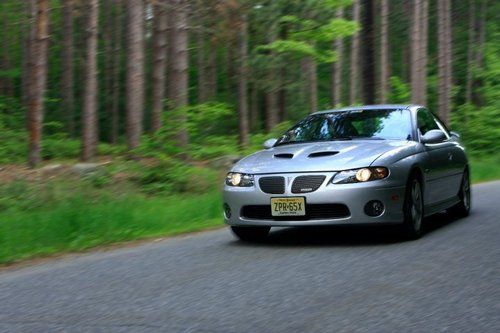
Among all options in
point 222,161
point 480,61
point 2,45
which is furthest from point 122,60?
point 222,161


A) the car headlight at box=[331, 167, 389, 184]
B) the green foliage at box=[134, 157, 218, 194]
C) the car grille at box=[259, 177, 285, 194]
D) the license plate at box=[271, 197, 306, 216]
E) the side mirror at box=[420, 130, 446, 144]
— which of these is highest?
the side mirror at box=[420, 130, 446, 144]

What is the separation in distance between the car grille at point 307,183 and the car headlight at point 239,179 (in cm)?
59

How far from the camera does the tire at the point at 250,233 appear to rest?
28.4 feet

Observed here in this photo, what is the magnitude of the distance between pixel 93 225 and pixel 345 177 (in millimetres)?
3809

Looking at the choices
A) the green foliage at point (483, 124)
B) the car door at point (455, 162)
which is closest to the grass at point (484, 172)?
the green foliage at point (483, 124)

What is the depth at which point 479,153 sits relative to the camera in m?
30.6

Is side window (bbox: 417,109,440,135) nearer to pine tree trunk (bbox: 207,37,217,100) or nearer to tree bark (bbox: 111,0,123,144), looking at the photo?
tree bark (bbox: 111,0,123,144)

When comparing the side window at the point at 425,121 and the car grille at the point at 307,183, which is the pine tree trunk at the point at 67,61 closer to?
the side window at the point at 425,121

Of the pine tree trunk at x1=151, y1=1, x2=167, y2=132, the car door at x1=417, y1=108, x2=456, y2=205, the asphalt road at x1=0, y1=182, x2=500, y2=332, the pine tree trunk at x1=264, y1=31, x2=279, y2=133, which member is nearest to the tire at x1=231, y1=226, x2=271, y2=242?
the asphalt road at x1=0, y1=182, x2=500, y2=332

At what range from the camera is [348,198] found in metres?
7.57

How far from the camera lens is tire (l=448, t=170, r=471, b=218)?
10344 millimetres

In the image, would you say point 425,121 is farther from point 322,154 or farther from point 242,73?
point 242,73

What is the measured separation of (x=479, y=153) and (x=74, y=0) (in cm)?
1796

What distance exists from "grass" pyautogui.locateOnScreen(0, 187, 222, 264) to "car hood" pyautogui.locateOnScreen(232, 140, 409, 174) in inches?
85.6
